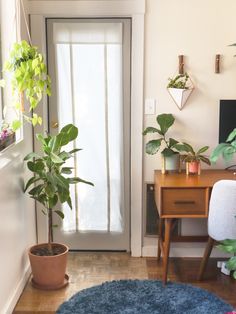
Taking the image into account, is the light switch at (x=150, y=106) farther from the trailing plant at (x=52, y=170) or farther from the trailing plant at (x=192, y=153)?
the trailing plant at (x=52, y=170)

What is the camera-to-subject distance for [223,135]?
3.49 m

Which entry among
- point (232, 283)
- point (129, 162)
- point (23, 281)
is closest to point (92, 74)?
point (129, 162)

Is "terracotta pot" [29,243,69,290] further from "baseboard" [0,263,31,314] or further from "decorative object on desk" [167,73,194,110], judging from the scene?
"decorative object on desk" [167,73,194,110]

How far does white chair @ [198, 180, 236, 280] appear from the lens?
2.94 m

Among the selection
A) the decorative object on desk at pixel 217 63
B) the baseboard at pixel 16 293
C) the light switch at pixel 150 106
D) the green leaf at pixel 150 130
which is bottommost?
the baseboard at pixel 16 293

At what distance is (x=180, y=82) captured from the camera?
3475 millimetres

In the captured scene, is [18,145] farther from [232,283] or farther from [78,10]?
[232,283]

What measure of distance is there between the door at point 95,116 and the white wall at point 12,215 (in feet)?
1.35

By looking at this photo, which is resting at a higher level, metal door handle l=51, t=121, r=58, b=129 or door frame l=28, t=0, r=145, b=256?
door frame l=28, t=0, r=145, b=256

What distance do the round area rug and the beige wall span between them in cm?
112

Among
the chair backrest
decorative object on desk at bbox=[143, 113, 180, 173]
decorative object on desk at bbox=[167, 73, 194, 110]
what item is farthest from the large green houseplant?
decorative object on desk at bbox=[167, 73, 194, 110]

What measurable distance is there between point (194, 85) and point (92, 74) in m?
0.77

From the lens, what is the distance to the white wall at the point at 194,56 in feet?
11.3

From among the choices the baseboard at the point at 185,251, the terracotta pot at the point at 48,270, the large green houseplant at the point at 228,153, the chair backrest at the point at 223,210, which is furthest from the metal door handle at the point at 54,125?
the large green houseplant at the point at 228,153
